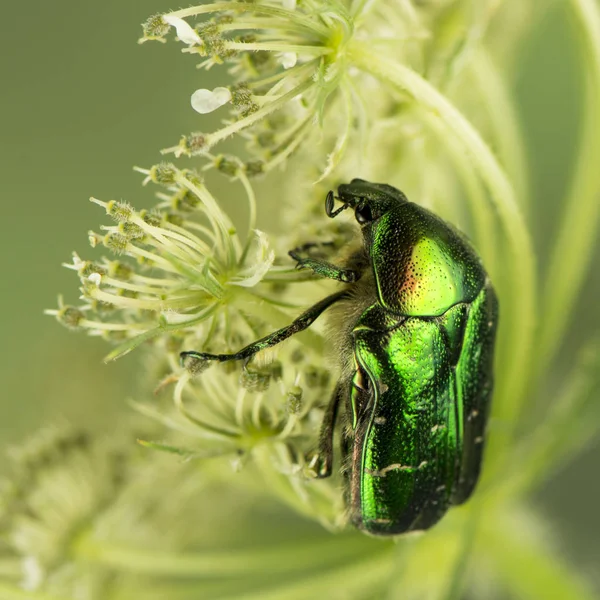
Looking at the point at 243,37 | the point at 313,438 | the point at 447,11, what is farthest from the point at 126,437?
the point at 447,11

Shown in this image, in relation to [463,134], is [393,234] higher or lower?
lower

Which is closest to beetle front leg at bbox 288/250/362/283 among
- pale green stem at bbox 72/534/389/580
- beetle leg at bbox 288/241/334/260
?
beetle leg at bbox 288/241/334/260

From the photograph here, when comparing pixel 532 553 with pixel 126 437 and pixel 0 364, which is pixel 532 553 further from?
pixel 0 364

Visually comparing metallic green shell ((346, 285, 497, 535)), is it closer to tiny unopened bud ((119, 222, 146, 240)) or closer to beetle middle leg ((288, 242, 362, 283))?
beetle middle leg ((288, 242, 362, 283))

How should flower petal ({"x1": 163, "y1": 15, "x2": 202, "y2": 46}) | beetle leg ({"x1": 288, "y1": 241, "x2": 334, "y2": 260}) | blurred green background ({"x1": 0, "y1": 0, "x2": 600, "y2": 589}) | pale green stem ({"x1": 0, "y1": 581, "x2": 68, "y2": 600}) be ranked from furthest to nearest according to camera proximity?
blurred green background ({"x1": 0, "y1": 0, "x2": 600, "y2": 589}), pale green stem ({"x1": 0, "y1": 581, "x2": 68, "y2": 600}), beetle leg ({"x1": 288, "y1": 241, "x2": 334, "y2": 260}), flower petal ({"x1": 163, "y1": 15, "x2": 202, "y2": 46})

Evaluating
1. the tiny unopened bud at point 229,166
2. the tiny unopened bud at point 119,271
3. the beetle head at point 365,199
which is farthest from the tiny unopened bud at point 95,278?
the beetle head at point 365,199

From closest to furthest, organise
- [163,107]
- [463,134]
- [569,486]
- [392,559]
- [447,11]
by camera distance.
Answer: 1. [463,134]
2. [447,11]
3. [392,559]
4. [163,107]
5. [569,486]
